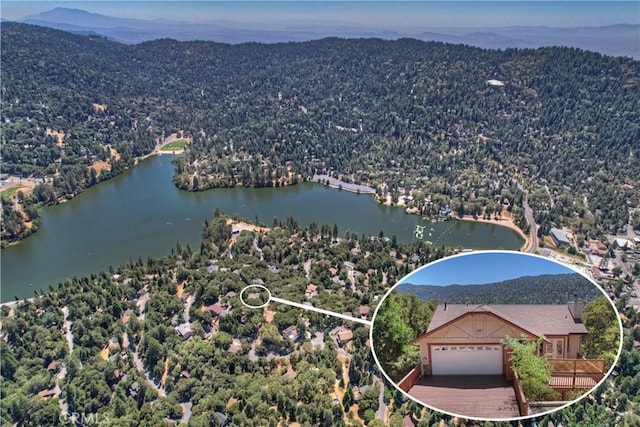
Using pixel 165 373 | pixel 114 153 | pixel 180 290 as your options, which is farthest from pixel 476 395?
pixel 114 153

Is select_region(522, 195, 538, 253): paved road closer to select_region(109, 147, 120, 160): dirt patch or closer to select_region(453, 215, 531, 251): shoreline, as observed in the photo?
select_region(453, 215, 531, 251): shoreline

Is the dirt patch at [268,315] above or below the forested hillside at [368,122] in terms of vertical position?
below

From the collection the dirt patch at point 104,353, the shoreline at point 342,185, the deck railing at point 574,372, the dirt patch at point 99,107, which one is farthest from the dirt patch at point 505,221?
the dirt patch at point 99,107

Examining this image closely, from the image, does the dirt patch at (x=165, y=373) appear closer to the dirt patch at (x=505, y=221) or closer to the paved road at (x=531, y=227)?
the paved road at (x=531, y=227)

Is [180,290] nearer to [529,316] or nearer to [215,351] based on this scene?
[215,351]

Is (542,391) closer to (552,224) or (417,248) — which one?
(417,248)
